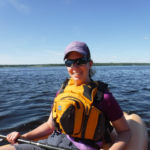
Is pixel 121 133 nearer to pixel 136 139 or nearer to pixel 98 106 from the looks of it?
pixel 98 106

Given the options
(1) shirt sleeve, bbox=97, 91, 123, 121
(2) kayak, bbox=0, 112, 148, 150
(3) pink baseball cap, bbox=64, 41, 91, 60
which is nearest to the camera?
(1) shirt sleeve, bbox=97, 91, 123, 121

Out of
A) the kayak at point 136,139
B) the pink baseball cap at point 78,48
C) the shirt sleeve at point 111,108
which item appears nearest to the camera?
the shirt sleeve at point 111,108

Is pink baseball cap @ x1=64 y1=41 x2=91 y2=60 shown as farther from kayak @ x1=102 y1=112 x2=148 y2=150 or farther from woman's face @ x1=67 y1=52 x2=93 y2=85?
kayak @ x1=102 y1=112 x2=148 y2=150

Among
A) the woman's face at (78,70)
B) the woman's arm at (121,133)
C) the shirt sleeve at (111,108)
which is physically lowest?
the woman's arm at (121,133)

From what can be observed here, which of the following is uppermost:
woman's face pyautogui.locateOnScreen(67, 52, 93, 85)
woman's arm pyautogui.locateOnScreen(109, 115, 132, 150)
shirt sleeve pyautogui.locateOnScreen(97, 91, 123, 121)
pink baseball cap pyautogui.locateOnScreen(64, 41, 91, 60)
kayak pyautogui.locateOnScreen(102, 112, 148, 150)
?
pink baseball cap pyautogui.locateOnScreen(64, 41, 91, 60)

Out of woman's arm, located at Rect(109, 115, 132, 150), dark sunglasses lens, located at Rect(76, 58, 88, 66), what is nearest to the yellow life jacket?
woman's arm, located at Rect(109, 115, 132, 150)

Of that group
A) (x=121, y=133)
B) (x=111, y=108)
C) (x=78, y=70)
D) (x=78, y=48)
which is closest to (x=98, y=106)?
(x=111, y=108)

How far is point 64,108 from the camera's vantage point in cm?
184

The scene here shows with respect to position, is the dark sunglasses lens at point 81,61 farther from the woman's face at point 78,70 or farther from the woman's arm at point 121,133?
the woman's arm at point 121,133

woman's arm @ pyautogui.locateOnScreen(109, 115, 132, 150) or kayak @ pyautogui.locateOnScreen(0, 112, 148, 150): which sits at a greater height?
woman's arm @ pyautogui.locateOnScreen(109, 115, 132, 150)

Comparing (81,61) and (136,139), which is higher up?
(81,61)

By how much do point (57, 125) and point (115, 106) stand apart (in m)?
0.94

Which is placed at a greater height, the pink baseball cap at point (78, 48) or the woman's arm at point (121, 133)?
the pink baseball cap at point (78, 48)

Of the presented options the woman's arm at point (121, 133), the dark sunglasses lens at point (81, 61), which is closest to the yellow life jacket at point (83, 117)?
the woman's arm at point (121, 133)
